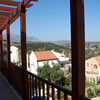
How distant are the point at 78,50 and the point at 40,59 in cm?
2422

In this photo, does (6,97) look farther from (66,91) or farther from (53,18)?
(53,18)

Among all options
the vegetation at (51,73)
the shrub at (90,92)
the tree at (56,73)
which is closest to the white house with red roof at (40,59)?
the vegetation at (51,73)

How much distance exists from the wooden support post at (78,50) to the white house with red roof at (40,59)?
889 inches

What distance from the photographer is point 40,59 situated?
2527 centimetres

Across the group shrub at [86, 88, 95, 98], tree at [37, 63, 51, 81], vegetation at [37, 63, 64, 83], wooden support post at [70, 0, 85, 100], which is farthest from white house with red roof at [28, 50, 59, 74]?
wooden support post at [70, 0, 85, 100]

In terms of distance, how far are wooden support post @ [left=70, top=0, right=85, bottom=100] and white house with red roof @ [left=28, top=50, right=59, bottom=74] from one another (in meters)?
22.6

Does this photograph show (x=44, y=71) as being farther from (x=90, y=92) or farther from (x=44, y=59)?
(x=90, y=92)

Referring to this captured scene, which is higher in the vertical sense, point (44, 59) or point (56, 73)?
point (44, 59)

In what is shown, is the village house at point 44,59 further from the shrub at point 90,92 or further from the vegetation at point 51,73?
the shrub at point 90,92

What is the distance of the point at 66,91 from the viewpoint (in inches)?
57.1

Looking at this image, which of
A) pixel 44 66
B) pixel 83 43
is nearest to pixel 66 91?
pixel 83 43

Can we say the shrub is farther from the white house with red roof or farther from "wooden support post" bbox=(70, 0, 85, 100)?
"wooden support post" bbox=(70, 0, 85, 100)

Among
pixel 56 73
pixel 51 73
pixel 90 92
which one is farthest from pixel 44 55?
pixel 90 92

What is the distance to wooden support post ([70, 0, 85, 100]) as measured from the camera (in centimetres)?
122
